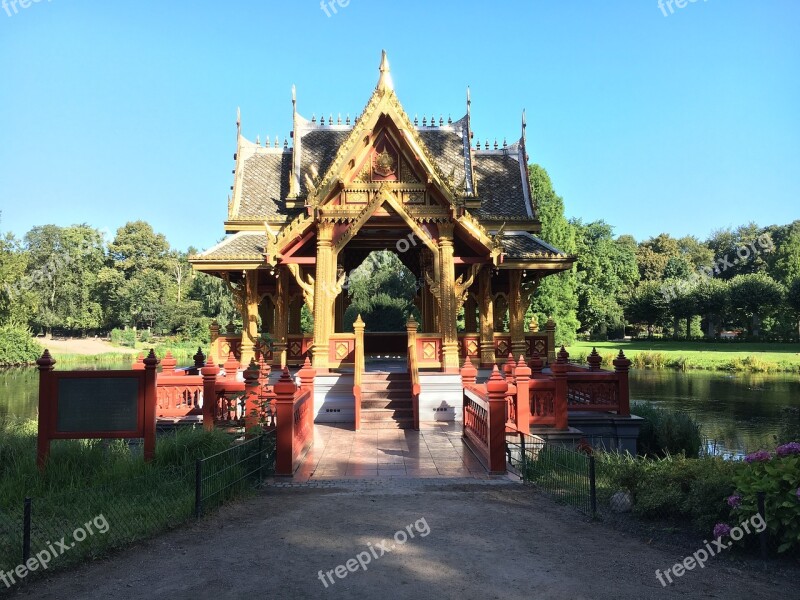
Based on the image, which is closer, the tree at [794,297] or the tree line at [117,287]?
the tree at [794,297]

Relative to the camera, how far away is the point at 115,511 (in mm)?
5719

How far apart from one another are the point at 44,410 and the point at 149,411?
4.29 feet

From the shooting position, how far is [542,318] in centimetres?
3716

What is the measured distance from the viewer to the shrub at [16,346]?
40938mm

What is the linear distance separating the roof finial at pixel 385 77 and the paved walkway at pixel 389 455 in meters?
8.54

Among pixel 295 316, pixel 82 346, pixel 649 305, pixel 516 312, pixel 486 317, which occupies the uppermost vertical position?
pixel 649 305

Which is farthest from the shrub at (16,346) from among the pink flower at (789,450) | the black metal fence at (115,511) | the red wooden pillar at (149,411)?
the pink flower at (789,450)

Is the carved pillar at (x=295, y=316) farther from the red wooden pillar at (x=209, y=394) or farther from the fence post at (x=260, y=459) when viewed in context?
the fence post at (x=260, y=459)

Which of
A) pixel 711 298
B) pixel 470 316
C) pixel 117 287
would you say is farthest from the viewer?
pixel 117 287

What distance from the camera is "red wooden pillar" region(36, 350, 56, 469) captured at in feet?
23.8

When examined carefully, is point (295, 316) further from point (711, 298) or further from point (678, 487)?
point (711, 298)

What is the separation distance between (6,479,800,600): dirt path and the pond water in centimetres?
1067

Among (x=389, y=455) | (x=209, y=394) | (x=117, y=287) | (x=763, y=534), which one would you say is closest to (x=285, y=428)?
(x=389, y=455)

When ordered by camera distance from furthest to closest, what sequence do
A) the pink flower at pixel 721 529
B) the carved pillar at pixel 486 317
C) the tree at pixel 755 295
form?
the tree at pixel 755 295 < the carved pillar at pixel 486 317 < the pink flower at pixel 721 529
